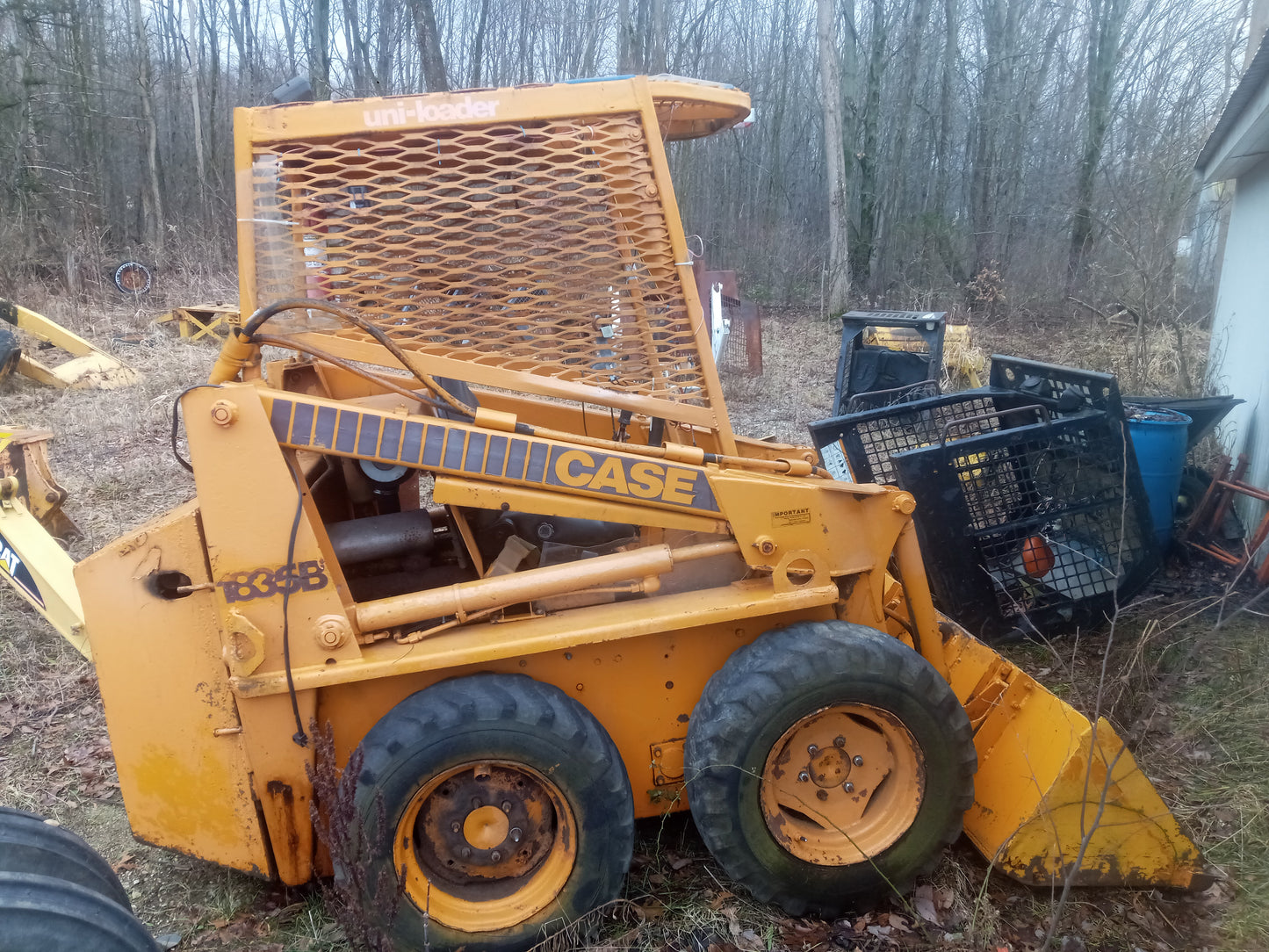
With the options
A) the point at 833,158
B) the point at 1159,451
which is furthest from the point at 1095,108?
the point at 1159,451

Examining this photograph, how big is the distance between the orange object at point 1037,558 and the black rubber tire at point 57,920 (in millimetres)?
3786

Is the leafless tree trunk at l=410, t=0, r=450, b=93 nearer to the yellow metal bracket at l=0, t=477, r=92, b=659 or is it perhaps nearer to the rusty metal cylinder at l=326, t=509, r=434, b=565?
the yellow metal bracket at l=0, t=477, r=92, b=659

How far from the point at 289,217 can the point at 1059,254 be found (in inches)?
695

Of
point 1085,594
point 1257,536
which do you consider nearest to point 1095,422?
point 1085,594

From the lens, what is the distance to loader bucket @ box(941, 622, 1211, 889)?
8.88ft

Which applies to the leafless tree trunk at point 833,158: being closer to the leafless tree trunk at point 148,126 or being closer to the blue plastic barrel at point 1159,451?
the blue plastic barrel at point 1159,451

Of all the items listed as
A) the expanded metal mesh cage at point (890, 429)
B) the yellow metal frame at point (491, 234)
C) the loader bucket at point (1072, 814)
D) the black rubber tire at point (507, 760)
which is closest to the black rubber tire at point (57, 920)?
the black rubber tire at point (507, 760)

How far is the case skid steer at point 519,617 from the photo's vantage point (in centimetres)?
250

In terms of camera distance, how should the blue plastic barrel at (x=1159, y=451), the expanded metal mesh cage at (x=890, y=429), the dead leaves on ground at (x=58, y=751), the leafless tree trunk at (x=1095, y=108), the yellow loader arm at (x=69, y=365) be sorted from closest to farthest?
the dead leaves on ground at (x=58, y=751) → the expanded metal mesh cage at (x=890, y=429) → the blue plastic barrel at (x=1159, y=451) → the yellow loader arm at (x=69, y=365) → the leafless tree trunk at (x=1095, y=108)

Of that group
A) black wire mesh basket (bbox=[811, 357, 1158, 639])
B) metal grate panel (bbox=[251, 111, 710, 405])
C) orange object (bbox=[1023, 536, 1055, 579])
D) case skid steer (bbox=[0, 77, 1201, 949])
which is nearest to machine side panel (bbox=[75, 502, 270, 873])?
case skid steer (bbox=[0, 77, 1201, 949])

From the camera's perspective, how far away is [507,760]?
2.51 metres

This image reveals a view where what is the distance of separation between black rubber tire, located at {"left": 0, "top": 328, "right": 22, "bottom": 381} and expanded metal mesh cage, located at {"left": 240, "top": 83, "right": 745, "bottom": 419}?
327 inches

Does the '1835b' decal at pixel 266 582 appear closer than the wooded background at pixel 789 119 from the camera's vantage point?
Yes

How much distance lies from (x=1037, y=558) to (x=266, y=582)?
3.45 metres
